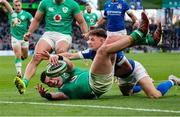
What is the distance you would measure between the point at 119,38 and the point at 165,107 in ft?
4.80

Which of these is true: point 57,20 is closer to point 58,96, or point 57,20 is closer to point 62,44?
point 62,44

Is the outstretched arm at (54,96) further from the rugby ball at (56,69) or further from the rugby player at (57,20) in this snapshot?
the rugby player at (57,20)

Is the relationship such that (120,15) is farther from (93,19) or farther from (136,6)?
(136,6)

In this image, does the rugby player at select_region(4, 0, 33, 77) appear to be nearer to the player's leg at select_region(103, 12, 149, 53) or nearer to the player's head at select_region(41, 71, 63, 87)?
the player's head at select_region(41, 71, 63, 87)

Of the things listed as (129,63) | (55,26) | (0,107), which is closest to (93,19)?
(55,26)

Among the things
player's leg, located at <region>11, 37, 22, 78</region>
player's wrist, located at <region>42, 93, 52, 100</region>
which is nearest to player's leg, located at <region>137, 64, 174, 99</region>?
player's wrist, located at <region>42, 93, 52, 100</region>

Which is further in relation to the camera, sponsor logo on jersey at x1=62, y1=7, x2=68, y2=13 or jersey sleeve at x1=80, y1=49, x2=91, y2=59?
sponsor logo on jersey at x1=62, y1=7, x2=68, y2=13

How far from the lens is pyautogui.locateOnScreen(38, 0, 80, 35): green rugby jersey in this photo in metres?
13.9

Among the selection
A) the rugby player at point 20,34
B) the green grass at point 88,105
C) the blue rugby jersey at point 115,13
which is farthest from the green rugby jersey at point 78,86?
the rugby player at point 20,34

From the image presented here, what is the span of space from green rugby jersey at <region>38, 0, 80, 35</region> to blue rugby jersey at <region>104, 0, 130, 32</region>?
17.6 ft

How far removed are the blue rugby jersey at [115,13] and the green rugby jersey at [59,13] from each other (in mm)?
5365

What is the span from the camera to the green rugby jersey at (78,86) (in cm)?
1062

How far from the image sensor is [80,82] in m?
10.6

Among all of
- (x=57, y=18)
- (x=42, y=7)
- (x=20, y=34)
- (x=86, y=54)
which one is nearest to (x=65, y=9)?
(x=57, y=18)
